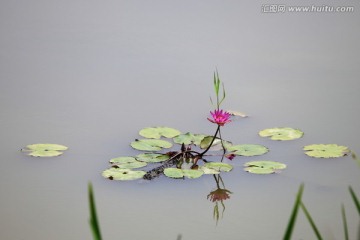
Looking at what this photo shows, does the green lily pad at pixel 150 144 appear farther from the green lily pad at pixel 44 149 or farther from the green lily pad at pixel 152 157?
the green lily pad at pixel 44 149

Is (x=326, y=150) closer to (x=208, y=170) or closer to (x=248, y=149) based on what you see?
(x=248, y=149)

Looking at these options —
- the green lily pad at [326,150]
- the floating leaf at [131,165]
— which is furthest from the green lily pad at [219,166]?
the green lily pad at [326,150]

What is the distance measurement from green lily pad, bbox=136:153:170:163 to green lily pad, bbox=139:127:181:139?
15 centimetres

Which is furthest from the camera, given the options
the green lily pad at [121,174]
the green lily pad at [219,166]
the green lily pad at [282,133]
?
the green lily pad at [282,133]

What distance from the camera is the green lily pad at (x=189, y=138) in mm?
2619

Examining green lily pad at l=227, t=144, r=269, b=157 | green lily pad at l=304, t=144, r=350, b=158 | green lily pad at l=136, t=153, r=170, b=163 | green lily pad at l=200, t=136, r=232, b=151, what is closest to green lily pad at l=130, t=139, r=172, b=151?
green lily pad at l=136, t=153, r=170, b=163

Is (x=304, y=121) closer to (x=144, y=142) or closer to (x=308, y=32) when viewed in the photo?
(x=144, y=142)

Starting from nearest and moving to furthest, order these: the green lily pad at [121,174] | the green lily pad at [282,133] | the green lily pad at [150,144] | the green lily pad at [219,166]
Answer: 1. the green lily pad at [121,174]
2. the green lily pad at [219,166]
3. the green lily pad at [150,144]
4. the green lily pad at [282,133]

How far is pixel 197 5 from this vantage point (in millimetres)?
4090

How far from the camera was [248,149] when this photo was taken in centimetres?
258

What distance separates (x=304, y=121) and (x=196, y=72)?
0.71m

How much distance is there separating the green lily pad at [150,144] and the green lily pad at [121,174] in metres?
0.19

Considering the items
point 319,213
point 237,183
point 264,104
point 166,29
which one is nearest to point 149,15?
point 166,29

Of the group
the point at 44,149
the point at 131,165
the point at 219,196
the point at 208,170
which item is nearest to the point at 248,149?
the point at 208,170
